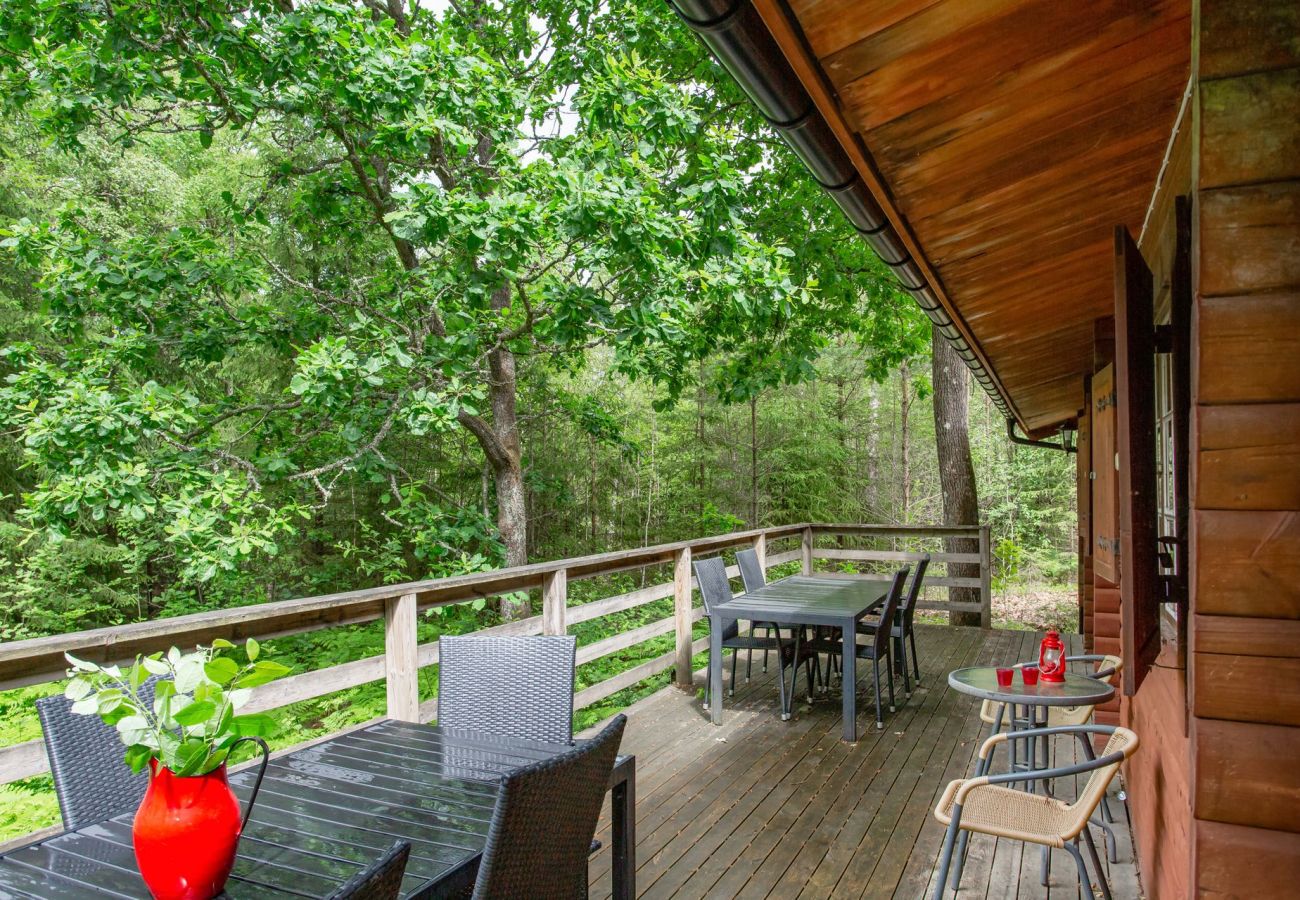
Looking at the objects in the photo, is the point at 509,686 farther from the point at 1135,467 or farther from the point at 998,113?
the point at 998,113

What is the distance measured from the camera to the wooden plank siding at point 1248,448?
4.08 ft

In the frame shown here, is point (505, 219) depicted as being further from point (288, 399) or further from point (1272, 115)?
point (1272, 115)

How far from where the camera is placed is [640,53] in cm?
717

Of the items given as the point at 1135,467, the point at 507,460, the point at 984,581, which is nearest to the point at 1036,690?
the point at 1135,467

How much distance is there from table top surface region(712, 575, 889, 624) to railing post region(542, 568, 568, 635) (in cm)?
100

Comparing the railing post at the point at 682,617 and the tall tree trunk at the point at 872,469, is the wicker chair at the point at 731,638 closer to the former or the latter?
the railing post at the point at 682,617

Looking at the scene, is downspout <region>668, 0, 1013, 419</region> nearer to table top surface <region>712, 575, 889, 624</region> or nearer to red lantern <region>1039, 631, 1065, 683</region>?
Answer: red lantern <region>1039, 631, 1065, 683</region>

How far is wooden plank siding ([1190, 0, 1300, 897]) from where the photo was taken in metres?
1.24

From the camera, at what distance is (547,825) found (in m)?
1.33

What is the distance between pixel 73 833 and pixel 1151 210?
132 inches

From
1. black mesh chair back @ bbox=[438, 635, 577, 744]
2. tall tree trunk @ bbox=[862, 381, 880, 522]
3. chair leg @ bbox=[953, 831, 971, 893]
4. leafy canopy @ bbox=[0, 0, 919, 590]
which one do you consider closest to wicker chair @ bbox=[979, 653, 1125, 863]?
chair leg @ bbox=[953, 831, 971, 893]

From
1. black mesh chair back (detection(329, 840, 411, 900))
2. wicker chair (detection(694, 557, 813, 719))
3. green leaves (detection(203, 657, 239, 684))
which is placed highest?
green leaves (detection(203, 657, 239, 684))

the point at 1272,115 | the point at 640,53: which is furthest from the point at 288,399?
the point at 1272,115

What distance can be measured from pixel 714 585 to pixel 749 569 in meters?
0.68
